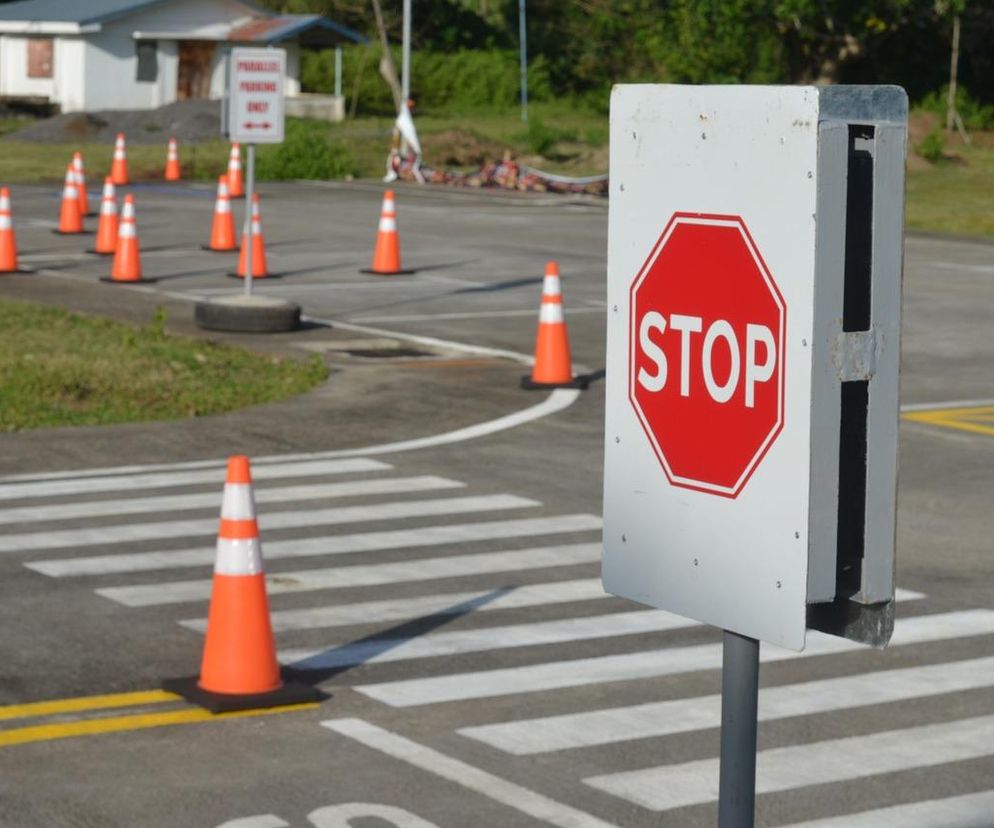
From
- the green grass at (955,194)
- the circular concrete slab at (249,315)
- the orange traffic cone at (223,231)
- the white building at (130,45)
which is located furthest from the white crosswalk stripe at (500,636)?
the white building at (130,45)

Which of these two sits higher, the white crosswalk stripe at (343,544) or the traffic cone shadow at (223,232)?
the traffic cone shadow at (223,232)

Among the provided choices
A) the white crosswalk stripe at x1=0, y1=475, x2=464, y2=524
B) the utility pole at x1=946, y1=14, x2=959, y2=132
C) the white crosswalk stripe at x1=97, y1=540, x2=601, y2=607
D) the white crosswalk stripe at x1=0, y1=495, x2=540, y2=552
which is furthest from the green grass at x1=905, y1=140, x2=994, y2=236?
the white crosswalk stripe at x1=97, y1=540, x2=601, y2=607

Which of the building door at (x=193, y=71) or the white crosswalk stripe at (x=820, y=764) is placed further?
the building door at (x=193, y=71)

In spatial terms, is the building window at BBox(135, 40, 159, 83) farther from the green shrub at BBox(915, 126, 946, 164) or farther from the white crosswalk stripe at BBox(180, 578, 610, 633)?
the white crosswalk stripe at BBox(180, 578, 610, 633)

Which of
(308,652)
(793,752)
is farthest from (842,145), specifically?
(308,652)

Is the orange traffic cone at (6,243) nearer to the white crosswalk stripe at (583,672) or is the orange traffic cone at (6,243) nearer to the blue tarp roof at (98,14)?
the white crosswalk stripe at (583,672)

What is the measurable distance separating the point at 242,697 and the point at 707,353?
4663mm

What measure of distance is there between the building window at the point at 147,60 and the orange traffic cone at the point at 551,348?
175 ft

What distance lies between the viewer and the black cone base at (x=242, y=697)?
25.4 ft

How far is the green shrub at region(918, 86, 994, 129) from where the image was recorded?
195 feet

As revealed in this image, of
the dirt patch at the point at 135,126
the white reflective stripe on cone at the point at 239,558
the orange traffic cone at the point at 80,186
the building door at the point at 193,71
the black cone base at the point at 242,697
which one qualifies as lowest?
the black cone base at the point at 242,697

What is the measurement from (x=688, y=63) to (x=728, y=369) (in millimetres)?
55867

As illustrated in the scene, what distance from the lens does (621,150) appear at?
3.70m

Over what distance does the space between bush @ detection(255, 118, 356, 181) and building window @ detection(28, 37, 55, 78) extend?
2286cm
